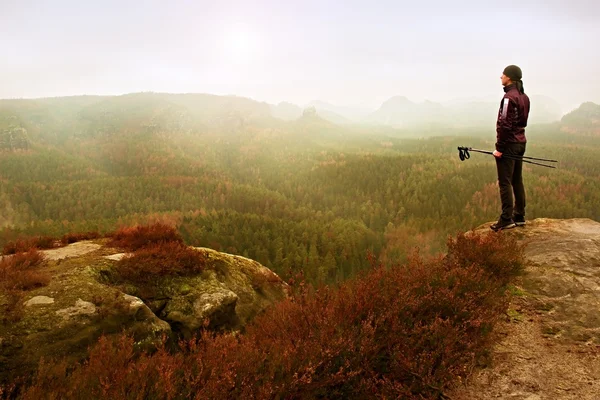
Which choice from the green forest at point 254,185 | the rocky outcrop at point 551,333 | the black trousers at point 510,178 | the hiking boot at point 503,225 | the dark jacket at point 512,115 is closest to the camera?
the rocky outcrop at point 551,333

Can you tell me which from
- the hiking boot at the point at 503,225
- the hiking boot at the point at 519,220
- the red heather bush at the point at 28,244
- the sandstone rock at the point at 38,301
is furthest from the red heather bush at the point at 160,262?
the hiking boot at the point at 519,220

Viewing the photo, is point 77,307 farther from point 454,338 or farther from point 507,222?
point 507,222

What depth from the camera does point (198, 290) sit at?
664cm

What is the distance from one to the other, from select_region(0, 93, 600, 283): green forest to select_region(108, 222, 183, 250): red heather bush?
14.0 ft

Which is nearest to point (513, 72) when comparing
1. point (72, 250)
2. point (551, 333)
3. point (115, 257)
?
point (551, 333)

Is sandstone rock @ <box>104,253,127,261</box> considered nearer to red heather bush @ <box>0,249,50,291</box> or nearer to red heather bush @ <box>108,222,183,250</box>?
red heather bush @ <box>108,222,183,250</box>

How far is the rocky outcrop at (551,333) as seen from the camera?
3568 millimetres

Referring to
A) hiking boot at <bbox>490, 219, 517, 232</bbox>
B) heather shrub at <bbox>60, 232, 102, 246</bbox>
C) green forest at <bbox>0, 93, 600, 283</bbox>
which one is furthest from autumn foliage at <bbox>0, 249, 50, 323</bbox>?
hiking boot at <bbox>490, 219, 517, 232</bbox>

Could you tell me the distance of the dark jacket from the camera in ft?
23.7

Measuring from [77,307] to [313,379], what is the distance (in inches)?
149

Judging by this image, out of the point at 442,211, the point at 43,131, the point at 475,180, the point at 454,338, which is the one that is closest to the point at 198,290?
the point at 454,338

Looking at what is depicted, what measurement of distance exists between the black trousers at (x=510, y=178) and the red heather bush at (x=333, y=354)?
3.34 m

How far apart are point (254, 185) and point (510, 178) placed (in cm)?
7627

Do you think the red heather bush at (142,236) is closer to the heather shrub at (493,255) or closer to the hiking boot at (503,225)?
the heather shrub at (493,255)
